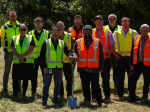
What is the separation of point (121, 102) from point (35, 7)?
11977mm

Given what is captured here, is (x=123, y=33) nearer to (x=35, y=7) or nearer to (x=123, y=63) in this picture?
(x=123, y=63)

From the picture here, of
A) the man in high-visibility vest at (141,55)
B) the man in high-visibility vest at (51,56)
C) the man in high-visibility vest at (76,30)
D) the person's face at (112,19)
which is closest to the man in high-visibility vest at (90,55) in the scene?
the man in high-visibility vest at (51,56)

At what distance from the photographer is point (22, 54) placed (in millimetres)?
7590

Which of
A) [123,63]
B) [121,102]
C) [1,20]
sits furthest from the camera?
[1,20]

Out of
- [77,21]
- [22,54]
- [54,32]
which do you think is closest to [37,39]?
[22,54]

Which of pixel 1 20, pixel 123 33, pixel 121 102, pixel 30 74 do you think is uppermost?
pixel 1 20

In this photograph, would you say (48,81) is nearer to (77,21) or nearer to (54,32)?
(54,32)

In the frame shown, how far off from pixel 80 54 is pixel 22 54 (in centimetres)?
170

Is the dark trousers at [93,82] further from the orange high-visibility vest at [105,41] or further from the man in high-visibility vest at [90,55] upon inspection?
the orange high-visibility vest at [105,41]

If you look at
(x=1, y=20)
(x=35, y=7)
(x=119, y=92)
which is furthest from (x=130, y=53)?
(x=1, y=20)

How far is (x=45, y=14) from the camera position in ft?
61.3

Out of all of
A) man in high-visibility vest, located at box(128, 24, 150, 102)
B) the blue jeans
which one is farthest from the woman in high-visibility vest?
Result: man in high-visibility vest, located at box(128, 24, 150, 102)

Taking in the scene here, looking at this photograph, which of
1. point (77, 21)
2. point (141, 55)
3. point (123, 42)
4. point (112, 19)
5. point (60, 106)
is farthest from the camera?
point (77, 21)

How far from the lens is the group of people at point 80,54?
22.8 ft
